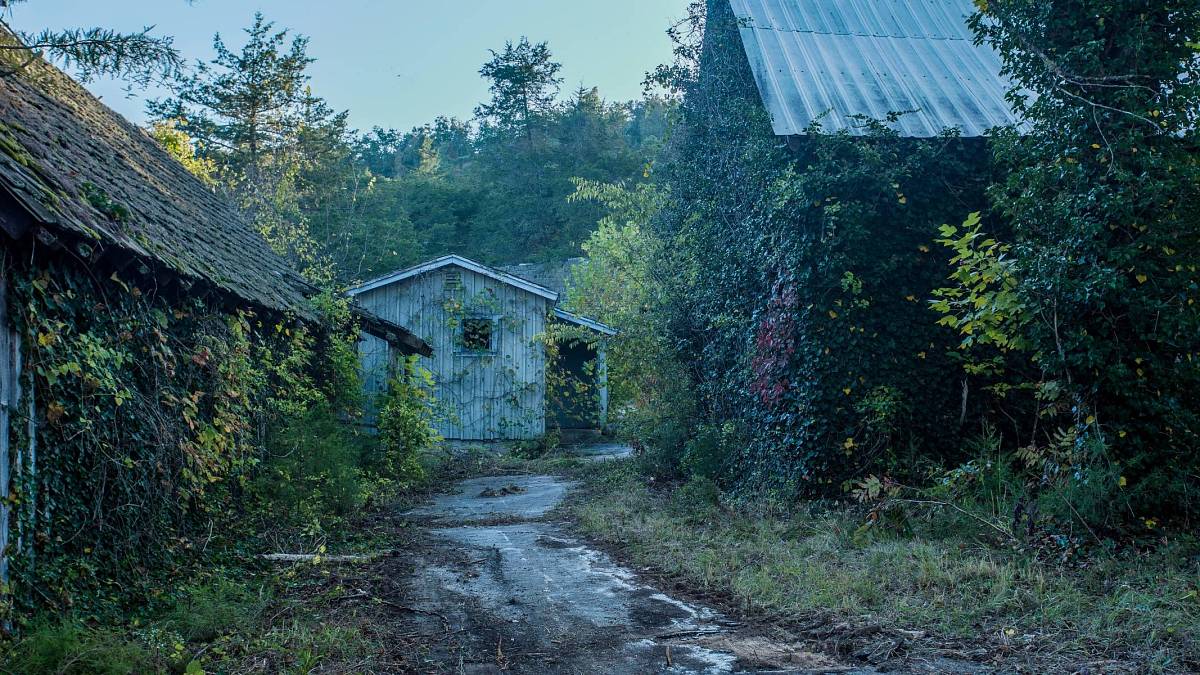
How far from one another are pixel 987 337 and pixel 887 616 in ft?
10.6

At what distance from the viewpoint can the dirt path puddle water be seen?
4676 mm

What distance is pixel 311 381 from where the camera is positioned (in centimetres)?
1089

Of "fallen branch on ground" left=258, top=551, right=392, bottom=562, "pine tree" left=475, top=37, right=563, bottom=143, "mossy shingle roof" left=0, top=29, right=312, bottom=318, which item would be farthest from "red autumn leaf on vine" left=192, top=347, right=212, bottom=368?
"pine tree" left=475, top=37, right=563, bottom=143

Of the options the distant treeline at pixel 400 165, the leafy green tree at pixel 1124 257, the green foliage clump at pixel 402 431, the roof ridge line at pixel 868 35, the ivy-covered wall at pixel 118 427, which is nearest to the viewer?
the ivy-covered wall at pixel 118 427

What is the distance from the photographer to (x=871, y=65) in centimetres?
1193

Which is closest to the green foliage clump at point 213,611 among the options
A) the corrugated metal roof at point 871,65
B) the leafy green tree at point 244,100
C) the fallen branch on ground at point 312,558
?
the fallen branch on ground at point 312,558

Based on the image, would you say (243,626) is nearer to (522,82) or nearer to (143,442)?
(143,442)

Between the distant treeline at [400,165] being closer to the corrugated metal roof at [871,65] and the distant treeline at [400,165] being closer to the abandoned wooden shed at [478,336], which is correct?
the abandoned wooden shed at [478,336]

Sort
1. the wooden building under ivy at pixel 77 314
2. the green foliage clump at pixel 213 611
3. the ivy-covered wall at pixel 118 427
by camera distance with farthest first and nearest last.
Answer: the green foliage clump at pixel 213 611
the ivy-covered wall at pixel 118 427
the wooden building under ivy at pixel 77 314

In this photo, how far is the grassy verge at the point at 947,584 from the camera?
185 inches

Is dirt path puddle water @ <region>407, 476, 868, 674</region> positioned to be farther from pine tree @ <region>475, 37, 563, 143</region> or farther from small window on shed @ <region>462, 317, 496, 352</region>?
pine tree @ <region>475, 37, 563, 143</region>

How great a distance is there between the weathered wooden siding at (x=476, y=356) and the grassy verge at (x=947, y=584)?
1230 cm

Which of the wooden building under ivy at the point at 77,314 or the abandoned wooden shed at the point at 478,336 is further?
the abandoned wooden shed at the point at 478,336

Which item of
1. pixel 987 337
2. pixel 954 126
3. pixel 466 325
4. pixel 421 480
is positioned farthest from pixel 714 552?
pixel 466 325
